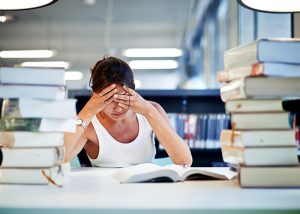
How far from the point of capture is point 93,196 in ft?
2.88

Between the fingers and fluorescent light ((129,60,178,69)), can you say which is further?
fluorescent light ((129,60,178,69))

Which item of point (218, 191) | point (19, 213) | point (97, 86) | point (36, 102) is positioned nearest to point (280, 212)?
point (218, 191)

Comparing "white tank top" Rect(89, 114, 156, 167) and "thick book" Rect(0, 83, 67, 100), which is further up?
"thick book" Rect(0, 83, 67, 100)

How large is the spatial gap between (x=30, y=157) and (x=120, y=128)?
1130 millimetres

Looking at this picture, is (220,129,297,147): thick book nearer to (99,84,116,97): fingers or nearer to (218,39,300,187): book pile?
(218,39,300,187): book pile

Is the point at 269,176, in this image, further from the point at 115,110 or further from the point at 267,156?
the point at 115,110

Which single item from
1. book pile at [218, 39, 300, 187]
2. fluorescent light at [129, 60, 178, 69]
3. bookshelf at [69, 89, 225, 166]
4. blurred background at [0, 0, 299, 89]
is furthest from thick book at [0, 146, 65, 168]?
fluorescent light at [129, 60, 178, 69]

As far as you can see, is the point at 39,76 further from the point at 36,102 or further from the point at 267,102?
the point at 267,102

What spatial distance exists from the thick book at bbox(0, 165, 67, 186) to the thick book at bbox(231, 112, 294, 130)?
461mm

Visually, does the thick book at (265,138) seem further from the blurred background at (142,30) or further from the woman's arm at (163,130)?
the blurred background at (142,30)

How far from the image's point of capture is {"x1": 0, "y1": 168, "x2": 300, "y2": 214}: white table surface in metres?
0.77

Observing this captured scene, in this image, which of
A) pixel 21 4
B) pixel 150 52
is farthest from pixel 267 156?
pixel 150 52

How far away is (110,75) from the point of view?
6.07 ft

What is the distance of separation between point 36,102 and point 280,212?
0.59 metres
